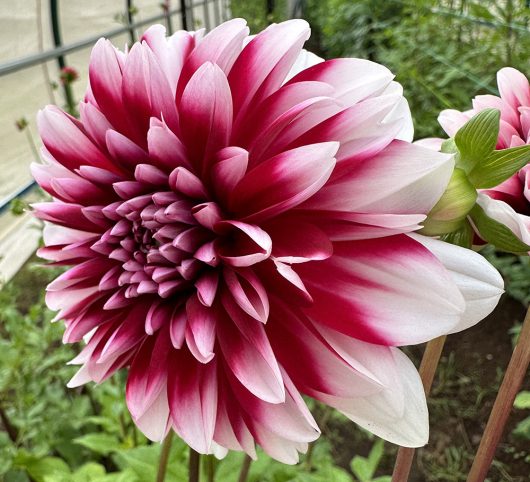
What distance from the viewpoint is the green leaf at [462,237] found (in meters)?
0.25

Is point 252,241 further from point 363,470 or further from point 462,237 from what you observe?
point 363,470

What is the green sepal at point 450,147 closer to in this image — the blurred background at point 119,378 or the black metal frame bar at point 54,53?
the blurred background at point 119,378

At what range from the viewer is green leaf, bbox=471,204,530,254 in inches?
9.2

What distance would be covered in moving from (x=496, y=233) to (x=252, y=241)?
107 mm

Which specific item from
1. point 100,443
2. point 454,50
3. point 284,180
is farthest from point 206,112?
point 454,50

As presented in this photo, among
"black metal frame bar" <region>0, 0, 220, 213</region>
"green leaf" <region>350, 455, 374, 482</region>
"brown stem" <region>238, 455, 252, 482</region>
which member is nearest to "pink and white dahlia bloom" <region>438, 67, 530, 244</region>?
"brown stem" <region>238, 455, 252, 482</region>

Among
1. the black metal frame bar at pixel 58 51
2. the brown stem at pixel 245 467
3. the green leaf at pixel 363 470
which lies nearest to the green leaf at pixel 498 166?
the brown stem at pixel 245 467

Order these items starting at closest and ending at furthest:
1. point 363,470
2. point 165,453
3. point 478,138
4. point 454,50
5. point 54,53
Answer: point 478,138 → point 165,453 → point 363,470 → point 454,50 → point 54,53

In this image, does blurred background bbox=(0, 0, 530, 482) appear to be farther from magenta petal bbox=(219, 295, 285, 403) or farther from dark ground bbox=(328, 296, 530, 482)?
magenta petal bbox=(219, 295, 285, 403)

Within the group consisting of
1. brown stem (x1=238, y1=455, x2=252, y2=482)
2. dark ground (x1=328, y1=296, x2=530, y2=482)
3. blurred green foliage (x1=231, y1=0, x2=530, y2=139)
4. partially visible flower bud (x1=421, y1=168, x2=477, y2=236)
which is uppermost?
partially visible flower bud (x1=421, y1=168, x2=477, y2=236)

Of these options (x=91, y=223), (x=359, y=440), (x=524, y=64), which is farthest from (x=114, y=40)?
(x=91, y=223)

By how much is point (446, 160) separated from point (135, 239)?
15 cm

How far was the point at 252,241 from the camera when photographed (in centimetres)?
27

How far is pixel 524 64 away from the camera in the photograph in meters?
1.65
